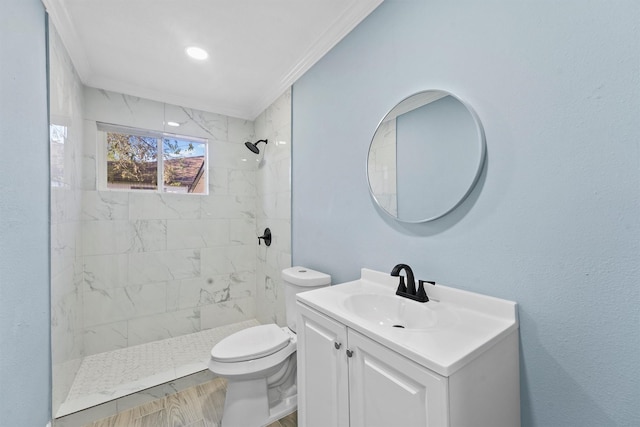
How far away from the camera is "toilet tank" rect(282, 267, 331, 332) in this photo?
1.71 m

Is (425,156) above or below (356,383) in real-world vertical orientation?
above

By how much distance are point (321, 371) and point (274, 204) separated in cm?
172

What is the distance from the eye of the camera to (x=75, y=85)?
6.45 feet

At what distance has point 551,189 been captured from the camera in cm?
84

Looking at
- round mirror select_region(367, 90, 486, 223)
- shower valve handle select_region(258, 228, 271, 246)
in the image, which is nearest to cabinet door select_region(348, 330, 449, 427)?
round mirror select_region(367, 90, 486, 223)

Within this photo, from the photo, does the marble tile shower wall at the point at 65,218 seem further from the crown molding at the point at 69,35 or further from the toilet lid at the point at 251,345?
the toilet lid at the point at 251,345

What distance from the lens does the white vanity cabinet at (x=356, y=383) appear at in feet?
2.31

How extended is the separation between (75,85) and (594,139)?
9.81ft

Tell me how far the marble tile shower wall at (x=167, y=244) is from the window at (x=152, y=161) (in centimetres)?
14

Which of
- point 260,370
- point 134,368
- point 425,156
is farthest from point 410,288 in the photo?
point 134,368

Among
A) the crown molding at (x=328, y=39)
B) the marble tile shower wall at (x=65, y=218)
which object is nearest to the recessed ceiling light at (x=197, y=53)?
the crown molding at (x=328, y=39)

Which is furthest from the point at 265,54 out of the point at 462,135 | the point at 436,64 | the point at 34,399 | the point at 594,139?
the point at 34,399

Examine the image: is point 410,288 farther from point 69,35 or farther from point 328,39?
point 69,35

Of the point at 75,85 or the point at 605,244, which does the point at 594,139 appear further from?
the point at 75,85
